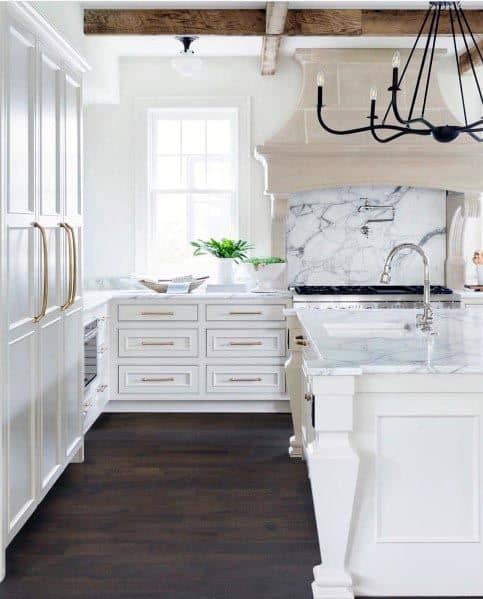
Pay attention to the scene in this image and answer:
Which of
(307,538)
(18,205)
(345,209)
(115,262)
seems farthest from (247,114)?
(307,538)

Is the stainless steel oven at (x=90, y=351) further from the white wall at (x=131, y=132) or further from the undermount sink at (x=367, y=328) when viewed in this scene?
the undermount sink at (x=367, y=328)

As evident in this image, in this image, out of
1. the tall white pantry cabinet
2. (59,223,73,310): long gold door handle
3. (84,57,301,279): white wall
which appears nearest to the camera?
Answer: the tall white pantry cabinet

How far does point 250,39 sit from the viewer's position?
556 centimetres

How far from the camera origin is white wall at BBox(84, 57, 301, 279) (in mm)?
6137

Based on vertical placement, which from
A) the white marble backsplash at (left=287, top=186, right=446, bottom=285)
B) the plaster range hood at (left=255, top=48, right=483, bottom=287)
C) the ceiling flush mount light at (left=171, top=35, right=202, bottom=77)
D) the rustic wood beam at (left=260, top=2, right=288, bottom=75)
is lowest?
the white marble backsplash at (left=287, top=186, right=446, bottom=285)

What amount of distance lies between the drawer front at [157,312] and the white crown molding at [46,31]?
180 centimetres

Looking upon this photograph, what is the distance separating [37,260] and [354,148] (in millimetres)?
3050

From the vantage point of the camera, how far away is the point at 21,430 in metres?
3.13

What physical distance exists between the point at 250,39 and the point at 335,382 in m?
3.76

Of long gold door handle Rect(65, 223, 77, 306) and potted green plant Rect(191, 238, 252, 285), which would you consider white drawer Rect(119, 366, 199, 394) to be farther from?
long gold door handle Rect(65, 223, 77, 306)

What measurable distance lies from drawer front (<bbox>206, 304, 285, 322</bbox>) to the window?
34.8 inches

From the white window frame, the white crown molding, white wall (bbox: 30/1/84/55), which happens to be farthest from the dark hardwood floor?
white wall (bbox: 30/1/84/55)

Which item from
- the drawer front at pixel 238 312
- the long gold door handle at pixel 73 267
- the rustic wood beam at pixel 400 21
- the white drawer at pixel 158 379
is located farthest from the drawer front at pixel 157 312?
the rustic wood beam at pixel 400 21

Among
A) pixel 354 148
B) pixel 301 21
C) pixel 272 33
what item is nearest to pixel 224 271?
pixel 354 148
